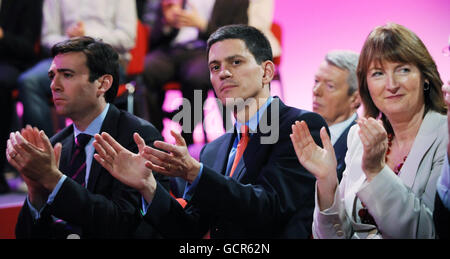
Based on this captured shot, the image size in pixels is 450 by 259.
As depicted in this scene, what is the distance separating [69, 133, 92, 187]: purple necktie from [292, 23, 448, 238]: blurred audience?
0.95 meters

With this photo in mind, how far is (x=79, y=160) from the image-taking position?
7.04ft

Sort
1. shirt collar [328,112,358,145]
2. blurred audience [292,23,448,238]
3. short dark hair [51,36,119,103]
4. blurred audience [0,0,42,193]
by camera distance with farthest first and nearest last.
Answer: blurred audience [0,0,42,193], shirt collar [328,112,358,145], short dark hair [51,36,119,103], blurred audience [292,23,448,238]

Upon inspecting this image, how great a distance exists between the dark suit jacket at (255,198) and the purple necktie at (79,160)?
1.55ft

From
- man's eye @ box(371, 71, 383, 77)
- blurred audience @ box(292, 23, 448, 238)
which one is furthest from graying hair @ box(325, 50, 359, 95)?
man's eye @ box(371, 71, 383, 77)

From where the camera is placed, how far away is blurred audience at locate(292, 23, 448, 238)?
1538mm

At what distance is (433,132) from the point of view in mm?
1708

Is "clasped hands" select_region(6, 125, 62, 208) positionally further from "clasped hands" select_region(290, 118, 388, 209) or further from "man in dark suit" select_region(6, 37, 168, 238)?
"clasped hands" select_region(290, 118, 388, 209)

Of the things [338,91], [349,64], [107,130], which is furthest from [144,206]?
[349,64]

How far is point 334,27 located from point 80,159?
2555 mm

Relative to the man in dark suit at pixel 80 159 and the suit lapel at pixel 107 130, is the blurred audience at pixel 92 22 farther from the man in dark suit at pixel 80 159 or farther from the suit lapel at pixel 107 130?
the suit lapel at pixel 107 130

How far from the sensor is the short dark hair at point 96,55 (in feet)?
7.66

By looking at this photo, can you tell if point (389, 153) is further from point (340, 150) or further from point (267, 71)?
point (267, 71)

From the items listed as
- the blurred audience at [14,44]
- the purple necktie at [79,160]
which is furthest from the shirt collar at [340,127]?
the blurred audience at [14,44]
